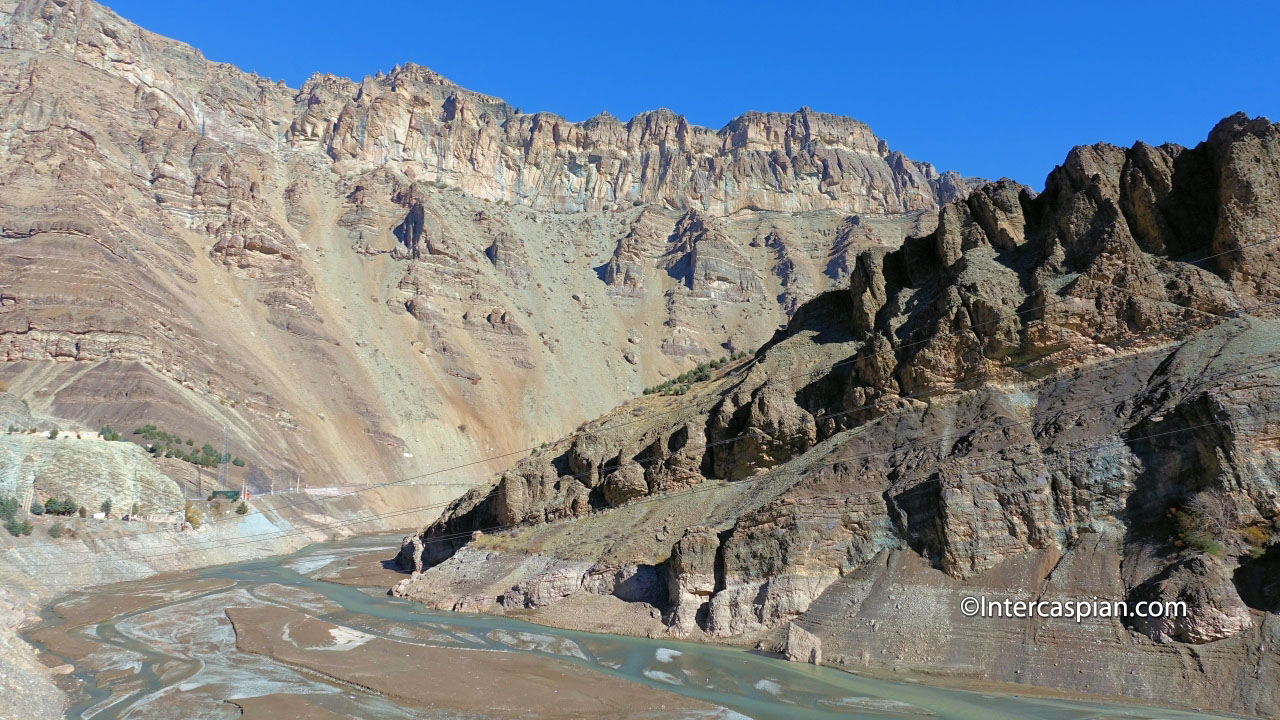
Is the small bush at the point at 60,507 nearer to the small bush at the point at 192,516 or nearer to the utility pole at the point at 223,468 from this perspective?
the small bush at the point at 192,516

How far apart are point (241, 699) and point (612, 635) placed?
13.5 metres

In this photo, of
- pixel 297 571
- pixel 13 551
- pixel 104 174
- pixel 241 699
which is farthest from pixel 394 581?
pixel 104 174

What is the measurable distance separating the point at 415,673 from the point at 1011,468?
19243 mm

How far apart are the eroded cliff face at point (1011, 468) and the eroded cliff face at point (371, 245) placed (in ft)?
171

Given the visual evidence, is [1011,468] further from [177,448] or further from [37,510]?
[177,448]

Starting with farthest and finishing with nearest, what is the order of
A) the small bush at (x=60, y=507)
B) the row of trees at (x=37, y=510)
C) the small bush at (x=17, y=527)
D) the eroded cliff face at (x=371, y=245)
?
the eroded cliff face at (x=371, y=245) → the small bush at (x=60, y=507) → the row of trees at (x=37, y=510) → the small bush at (x=17, y=527)

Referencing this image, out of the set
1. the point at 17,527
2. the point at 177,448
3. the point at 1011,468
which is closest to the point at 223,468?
the point at 177,448

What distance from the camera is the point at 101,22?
385 ft

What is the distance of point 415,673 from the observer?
24.2 meters

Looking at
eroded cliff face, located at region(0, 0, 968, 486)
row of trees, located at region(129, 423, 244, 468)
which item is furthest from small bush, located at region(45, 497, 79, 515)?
eroded cliff face, located at region(0, 0, 968, 486)

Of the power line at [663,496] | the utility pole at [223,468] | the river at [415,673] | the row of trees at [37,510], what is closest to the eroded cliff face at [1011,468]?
the power line at [663,496]

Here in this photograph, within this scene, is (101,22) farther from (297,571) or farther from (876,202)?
(876,202)

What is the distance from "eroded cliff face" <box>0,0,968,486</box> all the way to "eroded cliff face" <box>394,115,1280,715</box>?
5222cm

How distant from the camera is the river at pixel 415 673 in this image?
20344 mm
